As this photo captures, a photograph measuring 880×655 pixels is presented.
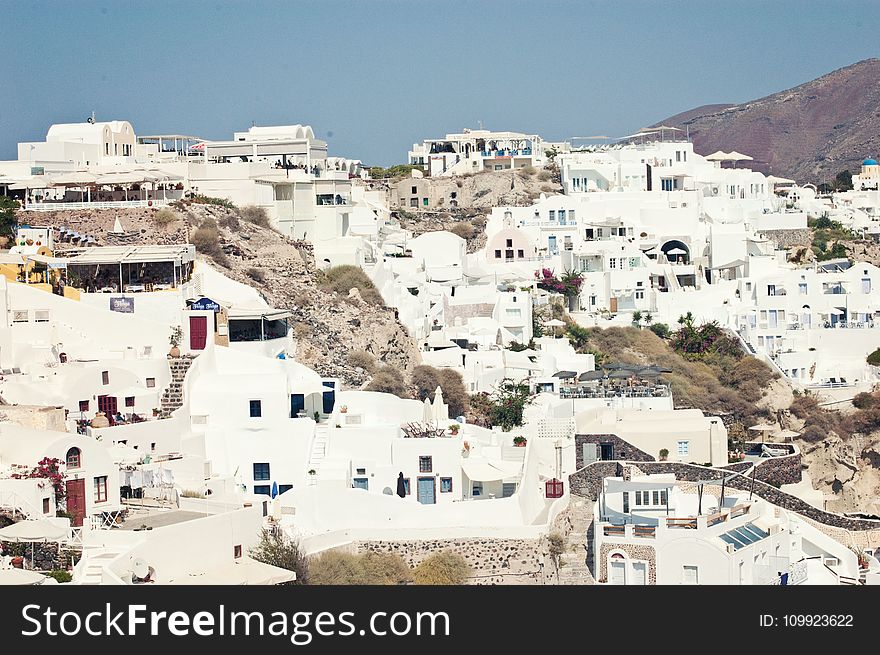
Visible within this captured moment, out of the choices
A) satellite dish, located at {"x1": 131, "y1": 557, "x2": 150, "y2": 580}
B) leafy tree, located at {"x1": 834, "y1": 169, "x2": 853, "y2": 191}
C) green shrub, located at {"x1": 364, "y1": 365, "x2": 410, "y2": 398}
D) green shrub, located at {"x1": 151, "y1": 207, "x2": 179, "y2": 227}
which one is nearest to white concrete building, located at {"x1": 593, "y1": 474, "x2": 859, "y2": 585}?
satellite dish, located at {"x1": 131, "y1": 557, "x2": 150, "y2": 580}

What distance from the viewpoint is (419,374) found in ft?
107

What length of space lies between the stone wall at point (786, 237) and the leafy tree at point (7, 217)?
72.4 feet

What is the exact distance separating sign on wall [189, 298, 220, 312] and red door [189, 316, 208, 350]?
8.1 inches

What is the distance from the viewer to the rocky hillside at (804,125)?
362 feet

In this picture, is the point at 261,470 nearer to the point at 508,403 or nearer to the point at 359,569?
the point at 359,569

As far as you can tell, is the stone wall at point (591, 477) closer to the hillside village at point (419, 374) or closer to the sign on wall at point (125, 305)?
the hillside village at point (419, 374)

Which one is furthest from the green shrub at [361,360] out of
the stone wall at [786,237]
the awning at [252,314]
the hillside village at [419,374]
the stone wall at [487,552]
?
the stone wall at [786,237]

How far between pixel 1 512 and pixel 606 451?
11473mm

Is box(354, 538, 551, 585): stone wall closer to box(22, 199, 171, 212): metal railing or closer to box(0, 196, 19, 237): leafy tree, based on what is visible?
box(0, 196, 19, 237): leafy tree

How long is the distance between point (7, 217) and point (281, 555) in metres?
12.8

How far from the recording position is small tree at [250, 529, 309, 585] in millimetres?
21688

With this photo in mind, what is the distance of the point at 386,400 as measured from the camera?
27.9m

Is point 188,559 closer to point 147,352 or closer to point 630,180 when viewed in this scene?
point 147,352

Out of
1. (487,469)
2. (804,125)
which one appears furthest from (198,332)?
(804,125)
